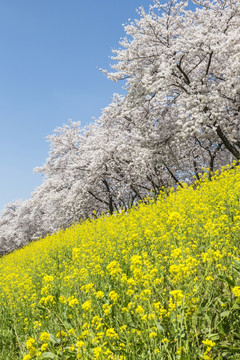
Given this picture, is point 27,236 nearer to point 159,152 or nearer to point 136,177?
point 136,177

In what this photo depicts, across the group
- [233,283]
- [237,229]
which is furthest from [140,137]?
[233,283]

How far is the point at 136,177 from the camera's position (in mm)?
20234

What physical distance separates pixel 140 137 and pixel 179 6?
7.03 m

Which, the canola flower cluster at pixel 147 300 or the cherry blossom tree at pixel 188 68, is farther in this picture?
the cherry blossom tree at pixel 188 68

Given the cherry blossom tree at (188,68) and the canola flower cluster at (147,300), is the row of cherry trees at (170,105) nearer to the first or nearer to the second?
the cherry blossom tree at (188,68)

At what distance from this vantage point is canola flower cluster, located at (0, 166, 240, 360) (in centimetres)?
255

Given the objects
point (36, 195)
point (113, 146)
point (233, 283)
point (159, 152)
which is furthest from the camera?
point (36, 195)

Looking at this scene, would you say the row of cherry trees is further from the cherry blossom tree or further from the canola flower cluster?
the canola flower cluster

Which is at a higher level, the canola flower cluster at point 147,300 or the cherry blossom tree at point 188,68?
the cherry blossom tree at point 188,68

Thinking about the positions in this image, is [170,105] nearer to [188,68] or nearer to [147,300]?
[188,68]

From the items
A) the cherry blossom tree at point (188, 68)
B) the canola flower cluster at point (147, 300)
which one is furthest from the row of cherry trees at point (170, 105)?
the canola flower cluster at point (147, 300)

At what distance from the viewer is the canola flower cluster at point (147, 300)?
255 cm

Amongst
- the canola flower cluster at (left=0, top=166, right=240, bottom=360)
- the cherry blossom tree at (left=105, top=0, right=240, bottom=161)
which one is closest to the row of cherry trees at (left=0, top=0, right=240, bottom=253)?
the cherry blossom tree at (left=105, top=0, right=240, bottom=161)

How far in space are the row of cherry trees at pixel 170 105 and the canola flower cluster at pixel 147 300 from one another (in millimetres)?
6477
